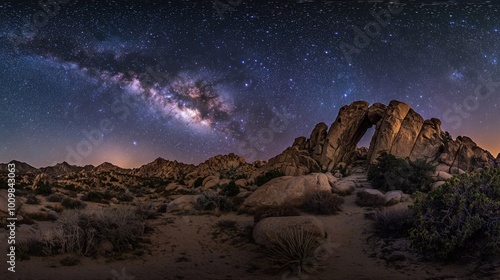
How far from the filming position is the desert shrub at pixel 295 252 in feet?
31.2

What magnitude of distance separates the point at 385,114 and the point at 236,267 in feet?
119

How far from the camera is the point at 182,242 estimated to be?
12570mm

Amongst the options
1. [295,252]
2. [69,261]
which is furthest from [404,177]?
[69,261]

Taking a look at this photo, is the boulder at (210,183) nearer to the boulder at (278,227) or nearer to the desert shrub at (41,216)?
the desert shrub at (41,216)

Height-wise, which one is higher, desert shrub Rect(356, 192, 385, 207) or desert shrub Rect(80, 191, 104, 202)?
desert shrub Rect(80, 191, 104, 202)

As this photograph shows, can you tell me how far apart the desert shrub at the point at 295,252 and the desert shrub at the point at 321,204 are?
545 centimetres

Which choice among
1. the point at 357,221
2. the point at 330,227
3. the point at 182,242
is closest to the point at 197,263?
the point at 182,242

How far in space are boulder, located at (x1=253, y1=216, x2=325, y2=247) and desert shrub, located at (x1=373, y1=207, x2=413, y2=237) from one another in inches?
90.9

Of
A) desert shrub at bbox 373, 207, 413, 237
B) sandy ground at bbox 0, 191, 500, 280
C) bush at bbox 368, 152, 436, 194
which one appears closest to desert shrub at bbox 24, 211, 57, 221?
sandy ground at bbox 0, 191, 500, 280

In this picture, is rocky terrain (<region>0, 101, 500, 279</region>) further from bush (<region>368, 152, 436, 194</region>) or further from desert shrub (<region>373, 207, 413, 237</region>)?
bush (<region>368, 152, 436, 194</region>)

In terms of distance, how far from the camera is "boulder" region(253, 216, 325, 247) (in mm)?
11375

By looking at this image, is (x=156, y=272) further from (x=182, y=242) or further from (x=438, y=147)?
(x=438, y=147)

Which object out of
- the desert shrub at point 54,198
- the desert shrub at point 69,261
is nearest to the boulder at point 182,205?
the desert shrub at point 54,198

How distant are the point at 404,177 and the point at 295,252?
48.4 feet
